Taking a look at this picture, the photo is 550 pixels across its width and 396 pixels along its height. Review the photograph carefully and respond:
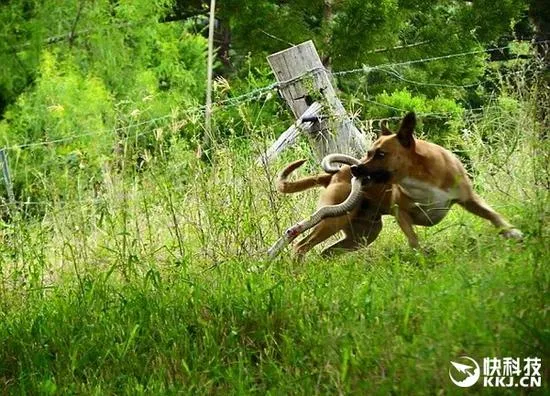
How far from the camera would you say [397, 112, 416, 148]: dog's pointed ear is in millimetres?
5852

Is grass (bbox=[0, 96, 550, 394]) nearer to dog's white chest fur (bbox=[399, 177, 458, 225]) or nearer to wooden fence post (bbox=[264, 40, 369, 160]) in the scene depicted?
dog's white chest fur (bbox=[399, 177, 458, 225])

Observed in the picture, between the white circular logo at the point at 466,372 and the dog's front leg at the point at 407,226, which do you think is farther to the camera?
the dog's front leg at the point at 407,226

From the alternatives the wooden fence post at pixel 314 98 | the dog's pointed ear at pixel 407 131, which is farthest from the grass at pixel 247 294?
the wooden fence post at pixel 314 98

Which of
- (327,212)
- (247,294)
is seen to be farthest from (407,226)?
(247,294)

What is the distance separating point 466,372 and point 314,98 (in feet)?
13.4

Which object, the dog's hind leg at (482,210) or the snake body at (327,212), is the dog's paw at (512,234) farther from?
the snake body at (327,212)

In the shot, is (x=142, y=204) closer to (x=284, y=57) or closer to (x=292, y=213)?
(x=292, y=213)

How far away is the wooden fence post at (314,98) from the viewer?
7.39 meters

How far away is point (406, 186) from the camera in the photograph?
5996mm

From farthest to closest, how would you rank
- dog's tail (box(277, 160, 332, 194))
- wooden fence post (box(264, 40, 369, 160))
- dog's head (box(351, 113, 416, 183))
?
wooden fence post (box(264, 40, 369, 160))
dog's tail (box(277, 160, 332, 194))
dog's head (box(351, 113, 416, 183))

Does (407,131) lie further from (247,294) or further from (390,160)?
(247,294)

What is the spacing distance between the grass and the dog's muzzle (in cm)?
41

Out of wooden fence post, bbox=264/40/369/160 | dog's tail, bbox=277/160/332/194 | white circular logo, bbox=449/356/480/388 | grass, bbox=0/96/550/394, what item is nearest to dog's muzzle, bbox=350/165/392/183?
grass, bbox=0/96/550/394

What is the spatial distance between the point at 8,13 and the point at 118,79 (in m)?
2.26
